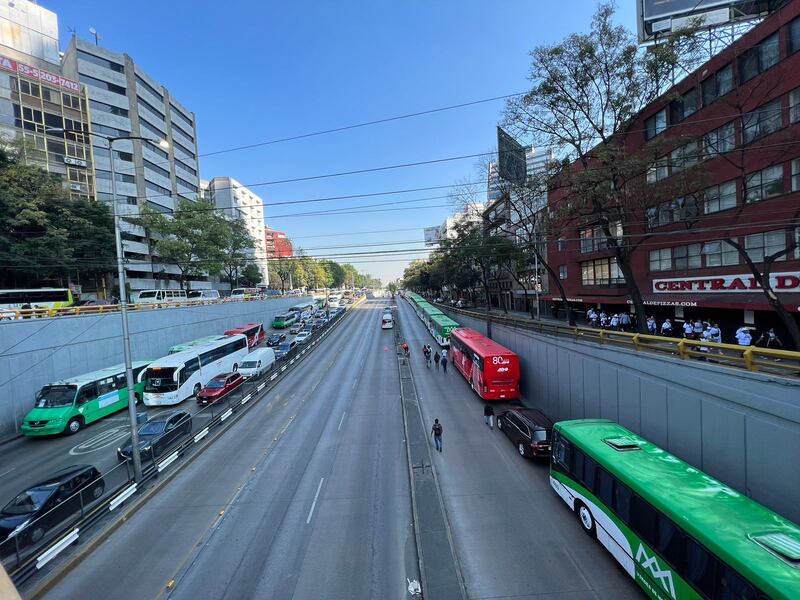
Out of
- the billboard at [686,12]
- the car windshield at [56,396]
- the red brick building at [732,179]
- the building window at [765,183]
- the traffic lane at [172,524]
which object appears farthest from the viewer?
the billboard at [686,12]

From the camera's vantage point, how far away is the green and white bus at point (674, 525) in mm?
4996

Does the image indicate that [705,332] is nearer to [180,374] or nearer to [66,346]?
[180,374]

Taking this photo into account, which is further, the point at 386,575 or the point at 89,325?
the point at 89,325

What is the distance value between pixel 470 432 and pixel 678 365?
352 inches

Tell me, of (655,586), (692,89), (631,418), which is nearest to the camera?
(655,586)

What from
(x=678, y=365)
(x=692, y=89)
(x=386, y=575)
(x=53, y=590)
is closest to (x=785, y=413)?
(x=678, y=365)

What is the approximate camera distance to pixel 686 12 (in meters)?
22.1

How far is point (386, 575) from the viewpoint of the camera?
801cm

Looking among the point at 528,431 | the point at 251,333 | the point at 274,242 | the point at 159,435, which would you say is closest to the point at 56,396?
the point at 159,435

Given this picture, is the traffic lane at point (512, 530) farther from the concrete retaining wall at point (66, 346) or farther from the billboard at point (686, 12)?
the billboard at point (686, 12)

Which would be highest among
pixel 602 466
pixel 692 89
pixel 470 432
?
pixel 692 89

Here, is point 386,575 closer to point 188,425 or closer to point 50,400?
point 188,425

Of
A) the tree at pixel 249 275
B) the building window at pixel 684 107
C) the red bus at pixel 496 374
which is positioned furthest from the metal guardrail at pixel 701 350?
the tree at pixel 249 275

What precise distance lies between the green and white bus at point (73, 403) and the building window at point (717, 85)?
36927 millimetres
